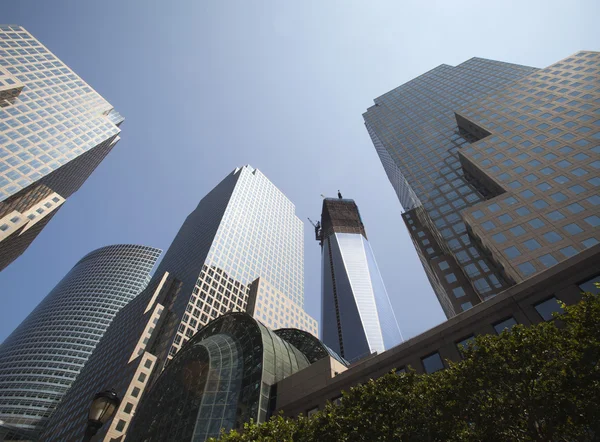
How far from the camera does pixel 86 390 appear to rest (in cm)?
9156

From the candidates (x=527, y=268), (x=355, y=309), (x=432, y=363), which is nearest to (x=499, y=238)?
(x=527, y=268)

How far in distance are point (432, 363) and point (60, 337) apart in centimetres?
17161

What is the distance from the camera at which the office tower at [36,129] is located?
77.8m

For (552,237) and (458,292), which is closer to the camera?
(552,237)

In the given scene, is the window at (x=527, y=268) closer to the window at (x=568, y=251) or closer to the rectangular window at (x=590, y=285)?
the window at (x=568, y=251)

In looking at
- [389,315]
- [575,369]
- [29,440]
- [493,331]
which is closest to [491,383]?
[575,369]

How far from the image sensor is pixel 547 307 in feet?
73.5

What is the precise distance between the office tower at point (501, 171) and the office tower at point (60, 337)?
142211 millimetres

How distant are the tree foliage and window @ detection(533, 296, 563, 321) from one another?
8289mm

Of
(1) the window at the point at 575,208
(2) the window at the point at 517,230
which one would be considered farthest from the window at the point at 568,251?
(1) the window at the point at 575,208

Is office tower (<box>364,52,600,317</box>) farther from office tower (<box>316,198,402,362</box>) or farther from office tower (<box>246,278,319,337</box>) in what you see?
office tower (<box>316,198,402,362</box>)

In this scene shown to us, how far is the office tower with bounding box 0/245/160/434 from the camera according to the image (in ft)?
394

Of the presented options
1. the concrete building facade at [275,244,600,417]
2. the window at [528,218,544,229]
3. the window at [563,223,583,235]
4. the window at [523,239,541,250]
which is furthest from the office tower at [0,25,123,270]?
the window at [563,223,583,235]

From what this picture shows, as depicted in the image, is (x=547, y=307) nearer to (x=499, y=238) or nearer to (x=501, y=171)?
(x=499, y=238)
